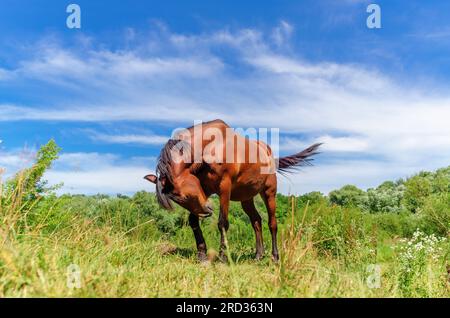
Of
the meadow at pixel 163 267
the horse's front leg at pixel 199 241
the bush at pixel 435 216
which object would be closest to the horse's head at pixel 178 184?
the horse's front leg at pixel 199 241

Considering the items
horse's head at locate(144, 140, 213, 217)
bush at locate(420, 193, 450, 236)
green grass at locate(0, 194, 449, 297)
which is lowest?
green grass at locate(0, 194, 449, 297)

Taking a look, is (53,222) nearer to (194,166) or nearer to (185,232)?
(194,166)

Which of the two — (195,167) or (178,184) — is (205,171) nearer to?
(195,167)

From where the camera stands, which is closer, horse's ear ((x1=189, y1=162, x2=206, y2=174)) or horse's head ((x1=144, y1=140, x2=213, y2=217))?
horse's head ((x1=144, y1=140, x2=213, y2=217))

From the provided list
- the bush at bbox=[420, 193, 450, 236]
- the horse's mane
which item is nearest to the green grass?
the horse's mane

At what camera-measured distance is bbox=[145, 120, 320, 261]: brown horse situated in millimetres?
6719

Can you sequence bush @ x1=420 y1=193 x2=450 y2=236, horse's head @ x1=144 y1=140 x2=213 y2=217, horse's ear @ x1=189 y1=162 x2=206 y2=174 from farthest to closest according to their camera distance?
bush @ x1=420 y1=193 x2=450 y2=236
horse's ear @ x1=189 y1=162 x2=206 y2=174
horse's head @ x1=144 y1=140 x2=213 y2=217

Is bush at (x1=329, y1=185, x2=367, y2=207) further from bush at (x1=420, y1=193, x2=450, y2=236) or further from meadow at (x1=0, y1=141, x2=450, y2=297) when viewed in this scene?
meadow at (x1=0, y1=141, x2=450, y2=297)

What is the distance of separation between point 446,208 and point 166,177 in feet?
33.4

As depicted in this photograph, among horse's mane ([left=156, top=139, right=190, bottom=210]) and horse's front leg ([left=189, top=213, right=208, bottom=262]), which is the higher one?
horse's mane ([left=156, top=139, right=190, bottom=210])
